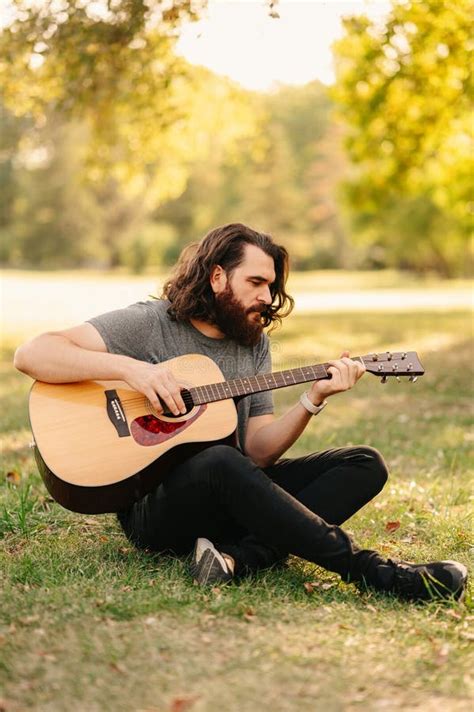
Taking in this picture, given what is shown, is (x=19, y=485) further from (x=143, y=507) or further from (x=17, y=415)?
(x=17, y=415)

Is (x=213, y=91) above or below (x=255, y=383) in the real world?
above

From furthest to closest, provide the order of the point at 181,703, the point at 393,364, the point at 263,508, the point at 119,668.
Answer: the point at 393,364 → the point at 263,508 → the point at 119,668 → the point at 181,703

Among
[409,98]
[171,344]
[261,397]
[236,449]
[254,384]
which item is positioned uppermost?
[409,98]

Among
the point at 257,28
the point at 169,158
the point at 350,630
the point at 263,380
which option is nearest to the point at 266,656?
the point at 350,630

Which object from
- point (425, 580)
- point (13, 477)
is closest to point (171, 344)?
point (425, 580)

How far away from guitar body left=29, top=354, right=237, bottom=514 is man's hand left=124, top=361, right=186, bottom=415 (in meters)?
0.11

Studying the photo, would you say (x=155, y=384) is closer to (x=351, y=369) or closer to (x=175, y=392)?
(x=175, y=392)

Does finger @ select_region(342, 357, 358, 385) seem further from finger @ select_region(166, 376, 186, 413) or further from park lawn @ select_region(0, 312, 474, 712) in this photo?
park lawn @ select_region(0, 312, 474, 712)

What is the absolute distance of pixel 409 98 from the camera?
13.2 metres

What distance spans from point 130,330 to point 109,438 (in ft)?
1.74

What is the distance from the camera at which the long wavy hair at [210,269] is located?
391cm

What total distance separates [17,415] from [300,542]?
4920mm

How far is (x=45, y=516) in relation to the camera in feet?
14.7

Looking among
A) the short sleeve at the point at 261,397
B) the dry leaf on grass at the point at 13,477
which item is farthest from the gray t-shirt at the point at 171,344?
the dry leaf on grass at the point at 13,477
